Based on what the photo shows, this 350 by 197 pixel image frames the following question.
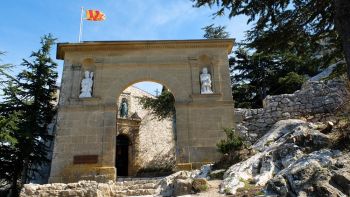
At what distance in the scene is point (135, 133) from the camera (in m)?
20.3

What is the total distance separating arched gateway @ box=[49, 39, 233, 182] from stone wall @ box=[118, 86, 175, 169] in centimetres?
729

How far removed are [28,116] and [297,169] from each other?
11504 millimetres

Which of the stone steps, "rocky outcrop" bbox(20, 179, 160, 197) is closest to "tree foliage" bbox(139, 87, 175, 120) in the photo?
the stone steps

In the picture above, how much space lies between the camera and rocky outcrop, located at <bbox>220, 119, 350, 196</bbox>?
523 centimetres

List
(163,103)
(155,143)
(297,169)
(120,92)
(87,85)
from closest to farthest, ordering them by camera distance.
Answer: (297,169) < (120,92) < (87,85) < (163,103) < (155,143)

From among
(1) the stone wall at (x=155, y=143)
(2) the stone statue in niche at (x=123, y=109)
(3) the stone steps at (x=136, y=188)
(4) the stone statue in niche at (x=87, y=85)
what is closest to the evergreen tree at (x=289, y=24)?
(3) the stone steps at (x=136, y=188)

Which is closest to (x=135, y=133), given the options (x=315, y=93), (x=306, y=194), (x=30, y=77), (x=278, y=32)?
(x=30, y=77)

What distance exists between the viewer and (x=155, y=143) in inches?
826

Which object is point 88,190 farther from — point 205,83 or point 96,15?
point 96,15

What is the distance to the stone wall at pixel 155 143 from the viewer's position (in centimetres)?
1984

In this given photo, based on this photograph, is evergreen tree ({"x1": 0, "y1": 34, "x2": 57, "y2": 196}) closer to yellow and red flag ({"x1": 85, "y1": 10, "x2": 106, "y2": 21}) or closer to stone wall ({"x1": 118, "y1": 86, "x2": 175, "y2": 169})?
yellow and red flag ({"x1": 85, "y1": 10, "x2": 106, "y2": 21})

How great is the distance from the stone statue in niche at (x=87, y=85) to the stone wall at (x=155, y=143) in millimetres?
7414

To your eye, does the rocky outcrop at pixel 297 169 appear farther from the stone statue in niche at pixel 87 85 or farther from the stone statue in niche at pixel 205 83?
the stone statue in niche at pixel 87 85

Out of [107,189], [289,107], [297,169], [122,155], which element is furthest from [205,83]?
[122,155]
